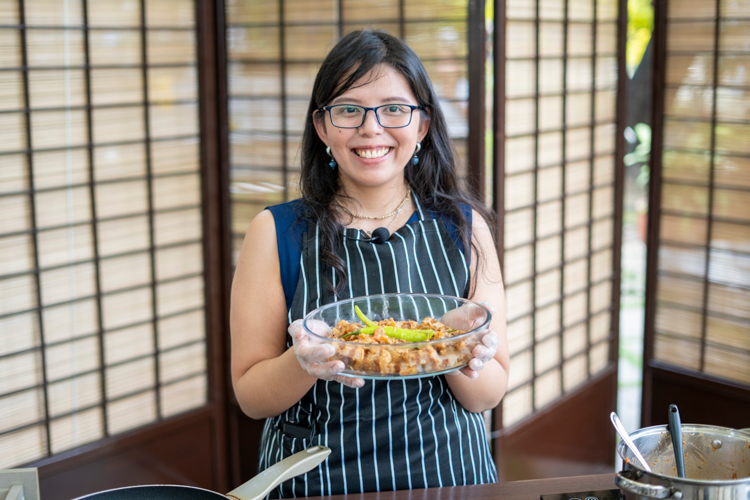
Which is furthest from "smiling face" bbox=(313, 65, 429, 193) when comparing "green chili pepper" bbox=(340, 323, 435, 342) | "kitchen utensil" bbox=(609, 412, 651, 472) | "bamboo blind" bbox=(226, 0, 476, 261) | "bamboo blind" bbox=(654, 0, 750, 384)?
"bamboo blind" bbox=(654, 0, 750, 384)

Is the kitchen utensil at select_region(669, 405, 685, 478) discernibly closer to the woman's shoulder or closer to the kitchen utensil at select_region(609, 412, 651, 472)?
the kitchen utensil at select_region(609, 412, 651, 472)

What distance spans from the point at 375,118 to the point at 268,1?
4.36 ft

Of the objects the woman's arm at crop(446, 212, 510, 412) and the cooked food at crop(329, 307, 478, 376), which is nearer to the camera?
the cooked food at crop(329, 307, 478, 376)

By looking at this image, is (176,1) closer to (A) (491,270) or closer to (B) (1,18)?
(B) (1,18)

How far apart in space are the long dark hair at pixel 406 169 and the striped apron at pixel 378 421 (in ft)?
0.17

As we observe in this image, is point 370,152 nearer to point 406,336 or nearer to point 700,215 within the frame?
point 406,336

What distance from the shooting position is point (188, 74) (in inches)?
103

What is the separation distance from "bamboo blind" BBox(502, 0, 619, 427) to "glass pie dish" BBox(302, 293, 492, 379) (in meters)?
1.25

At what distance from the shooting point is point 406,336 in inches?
50.6

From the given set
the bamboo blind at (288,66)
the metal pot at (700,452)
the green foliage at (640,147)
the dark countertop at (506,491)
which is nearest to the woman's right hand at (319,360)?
the dark countertop at (506,491)

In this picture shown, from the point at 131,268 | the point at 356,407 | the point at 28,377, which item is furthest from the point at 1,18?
the point at 356,407

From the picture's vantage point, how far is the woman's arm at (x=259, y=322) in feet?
A: 5.00

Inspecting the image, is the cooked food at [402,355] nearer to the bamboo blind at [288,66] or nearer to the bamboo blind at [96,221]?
the bamboo blind at [288,66]

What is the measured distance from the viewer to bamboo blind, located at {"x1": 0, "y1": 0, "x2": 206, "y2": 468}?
2.21 meters
